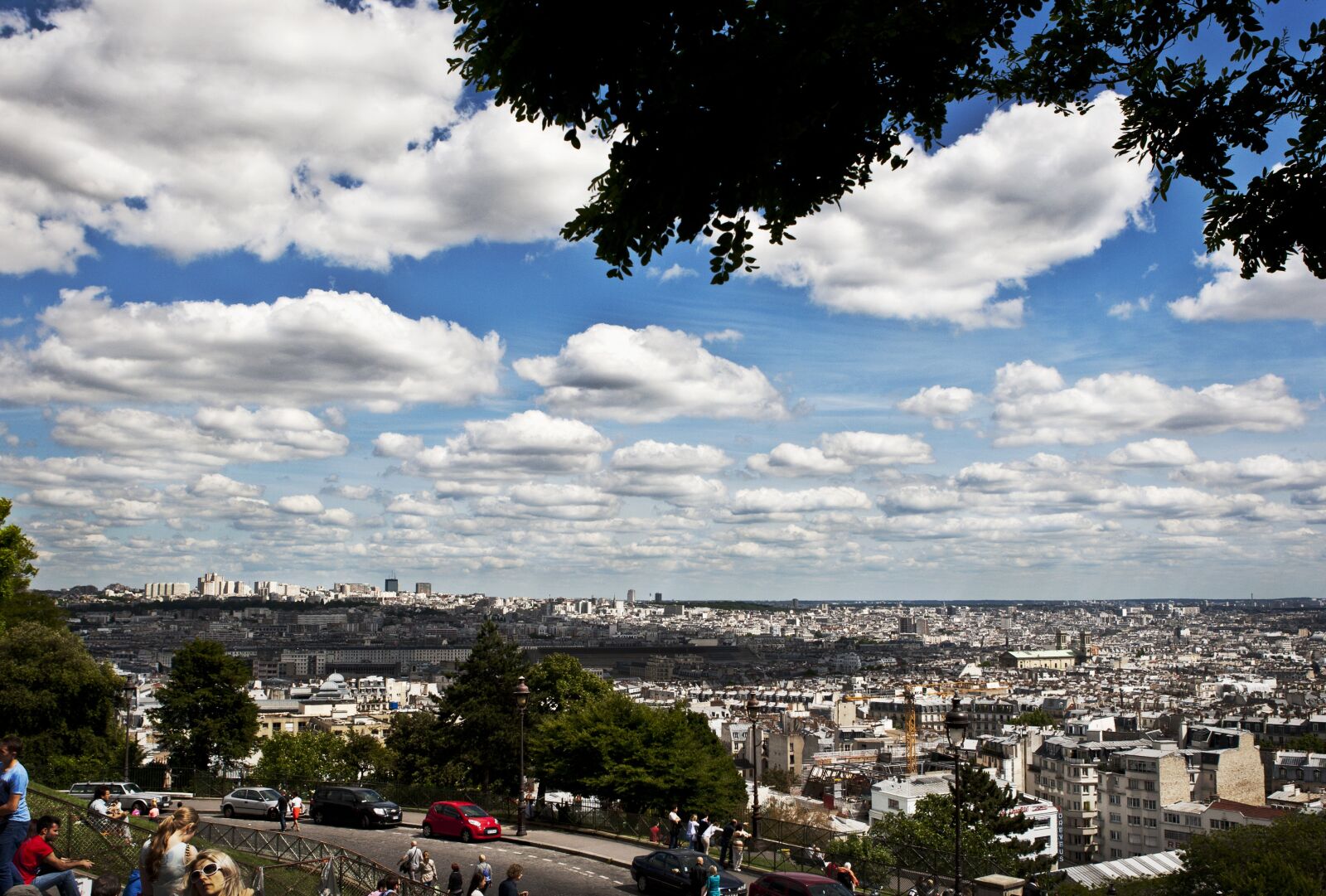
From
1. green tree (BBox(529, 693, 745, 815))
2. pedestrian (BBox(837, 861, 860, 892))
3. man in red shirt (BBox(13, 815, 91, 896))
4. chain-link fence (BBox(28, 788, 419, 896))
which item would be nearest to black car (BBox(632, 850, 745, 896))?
pedestrian (BBox(837, 861, 860, 892))

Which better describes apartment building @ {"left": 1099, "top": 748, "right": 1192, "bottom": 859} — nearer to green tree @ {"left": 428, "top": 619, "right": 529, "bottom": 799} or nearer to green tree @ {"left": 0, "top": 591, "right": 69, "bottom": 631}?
green tree @ {"left": 428, "top": 619, "right": 529, "bottom": 799}

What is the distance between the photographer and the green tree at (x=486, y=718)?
4297cm

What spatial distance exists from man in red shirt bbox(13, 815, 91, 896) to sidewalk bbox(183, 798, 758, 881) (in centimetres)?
1458

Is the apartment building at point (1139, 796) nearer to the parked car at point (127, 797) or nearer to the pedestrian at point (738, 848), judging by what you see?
the pedestrian at point (738, 848)

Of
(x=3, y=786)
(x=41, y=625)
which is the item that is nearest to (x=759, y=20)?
(x=3, y=786)

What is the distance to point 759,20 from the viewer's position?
5637mm

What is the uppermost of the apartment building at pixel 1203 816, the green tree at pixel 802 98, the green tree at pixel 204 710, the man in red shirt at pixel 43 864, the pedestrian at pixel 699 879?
the green tree at pixel 802 98

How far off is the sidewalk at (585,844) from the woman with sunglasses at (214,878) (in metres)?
18.2

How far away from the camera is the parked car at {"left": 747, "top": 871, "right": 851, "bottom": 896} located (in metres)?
18.0

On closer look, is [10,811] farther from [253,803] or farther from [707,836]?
[253,803]

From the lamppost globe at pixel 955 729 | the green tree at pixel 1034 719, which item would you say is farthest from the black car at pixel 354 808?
the green tree at pixel 1034 719

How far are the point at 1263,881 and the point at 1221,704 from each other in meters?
172

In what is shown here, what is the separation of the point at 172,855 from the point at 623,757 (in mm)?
29507

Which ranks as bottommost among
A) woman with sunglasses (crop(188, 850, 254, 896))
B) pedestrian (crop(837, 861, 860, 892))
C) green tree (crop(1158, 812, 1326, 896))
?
green tree (crop(1158, 812, 1326, 896))
